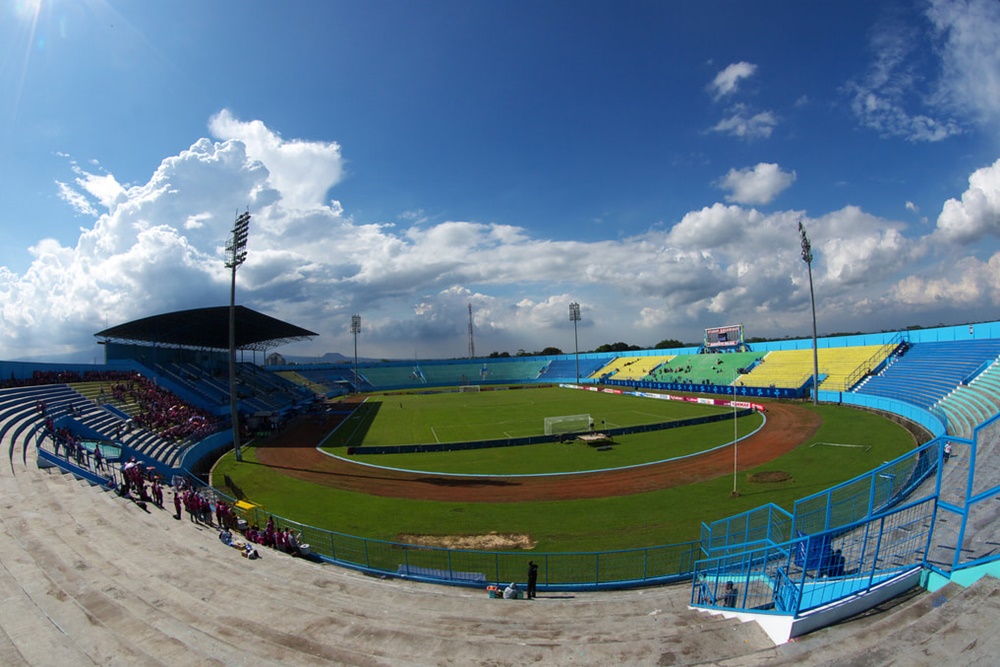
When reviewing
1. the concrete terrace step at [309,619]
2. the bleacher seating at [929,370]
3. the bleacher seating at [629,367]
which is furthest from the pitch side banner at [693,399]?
the concrete terrace step at [309,619]

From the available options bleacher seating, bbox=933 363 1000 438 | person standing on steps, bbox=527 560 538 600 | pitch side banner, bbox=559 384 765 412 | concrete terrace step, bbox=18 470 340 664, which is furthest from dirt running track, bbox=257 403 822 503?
concrete terrace step, bbox=18 470 340 664

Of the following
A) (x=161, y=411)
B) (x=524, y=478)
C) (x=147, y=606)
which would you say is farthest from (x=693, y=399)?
(x=147, y=606)

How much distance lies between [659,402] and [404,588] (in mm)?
50751

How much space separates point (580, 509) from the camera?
65.3 feet

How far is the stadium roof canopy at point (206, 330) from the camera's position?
4259cm

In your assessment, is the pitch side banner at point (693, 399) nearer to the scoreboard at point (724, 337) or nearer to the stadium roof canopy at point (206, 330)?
the scoreboard at point (724, 337)

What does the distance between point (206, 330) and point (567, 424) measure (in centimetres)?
4095

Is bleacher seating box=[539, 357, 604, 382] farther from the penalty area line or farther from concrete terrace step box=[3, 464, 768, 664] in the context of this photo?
concrete terrace step box=[3, 464, 768, 664]

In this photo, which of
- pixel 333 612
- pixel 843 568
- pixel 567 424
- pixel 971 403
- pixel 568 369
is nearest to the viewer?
pixel 843 568

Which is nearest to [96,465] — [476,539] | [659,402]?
[476,539]

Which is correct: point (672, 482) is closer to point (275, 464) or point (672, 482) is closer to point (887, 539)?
point (887, 539)

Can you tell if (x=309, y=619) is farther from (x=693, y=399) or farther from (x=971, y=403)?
(x=693, y=399)

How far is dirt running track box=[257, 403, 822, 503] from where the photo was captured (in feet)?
74.4

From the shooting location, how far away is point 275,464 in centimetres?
3017
